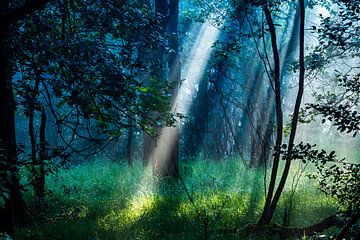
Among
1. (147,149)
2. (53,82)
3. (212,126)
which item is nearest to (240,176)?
(147,149)

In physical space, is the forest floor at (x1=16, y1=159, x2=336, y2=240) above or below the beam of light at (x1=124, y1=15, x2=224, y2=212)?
below

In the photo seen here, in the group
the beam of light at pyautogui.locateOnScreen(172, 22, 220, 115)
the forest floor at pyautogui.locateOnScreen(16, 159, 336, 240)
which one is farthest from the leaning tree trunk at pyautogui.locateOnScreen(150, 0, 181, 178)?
the beam of light at pyautogui.locateOnScreen(172, 22, 220, 115)

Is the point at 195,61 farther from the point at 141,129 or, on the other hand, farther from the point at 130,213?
the point at 141,129

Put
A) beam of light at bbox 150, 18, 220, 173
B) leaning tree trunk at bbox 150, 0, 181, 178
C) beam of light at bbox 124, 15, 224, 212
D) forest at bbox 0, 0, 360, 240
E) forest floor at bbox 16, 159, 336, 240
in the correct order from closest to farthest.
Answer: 1. forest at bbox 0, 0, 360, 240
2. forest floor at bbox 16, 159, 336, 240
3. beam of light at bbox 124, 15, 224, 212
4. leaning tree trunk at bbox 150, 0, 181, 178
5. beam of light at bbox 150, 18, 220, 173

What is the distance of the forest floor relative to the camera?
5066 mm

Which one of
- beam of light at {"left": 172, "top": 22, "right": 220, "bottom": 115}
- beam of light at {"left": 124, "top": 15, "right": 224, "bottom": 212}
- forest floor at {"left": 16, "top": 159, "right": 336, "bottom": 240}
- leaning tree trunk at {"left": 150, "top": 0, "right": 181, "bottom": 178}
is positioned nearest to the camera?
forest floor at {"left": 16, "top": 159, "right": 336, "bottom": 240}

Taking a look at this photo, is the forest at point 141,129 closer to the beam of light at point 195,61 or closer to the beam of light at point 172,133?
the beam of light at point 172,133

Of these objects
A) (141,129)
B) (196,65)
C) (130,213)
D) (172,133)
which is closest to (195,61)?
(196,65)

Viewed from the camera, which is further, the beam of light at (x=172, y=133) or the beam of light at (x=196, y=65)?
the beam of light at (x=196, y=65)

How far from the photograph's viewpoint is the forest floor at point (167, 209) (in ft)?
16.6

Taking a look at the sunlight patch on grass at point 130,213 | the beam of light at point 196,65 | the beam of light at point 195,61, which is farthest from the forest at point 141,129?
the beam of light at point 195,61

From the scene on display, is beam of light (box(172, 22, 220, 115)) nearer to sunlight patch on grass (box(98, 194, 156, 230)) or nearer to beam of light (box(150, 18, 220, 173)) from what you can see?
beam of light (box(150, 18, 220, 173))

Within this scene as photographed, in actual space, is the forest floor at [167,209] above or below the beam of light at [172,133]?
below

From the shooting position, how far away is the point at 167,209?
629 centimetres
